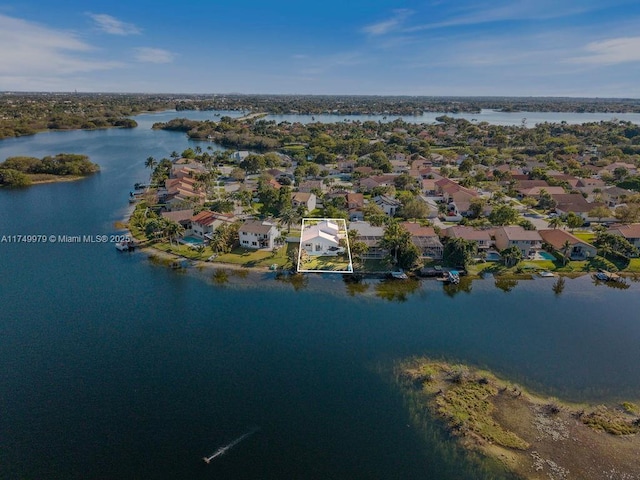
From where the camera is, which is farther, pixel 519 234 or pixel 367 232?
pixel 367 232

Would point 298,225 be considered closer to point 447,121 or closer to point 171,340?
point 171,340

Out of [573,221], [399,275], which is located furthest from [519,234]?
[399,275]

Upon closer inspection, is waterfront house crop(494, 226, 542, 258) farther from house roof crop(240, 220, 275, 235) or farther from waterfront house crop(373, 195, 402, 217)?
house roof crop(240, 220, 275, 235)

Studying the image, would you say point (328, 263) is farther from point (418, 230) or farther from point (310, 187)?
point (310, 187)

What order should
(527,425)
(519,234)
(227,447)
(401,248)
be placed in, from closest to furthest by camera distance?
(227,447) < (527,425) < (401,248) < (519,234)

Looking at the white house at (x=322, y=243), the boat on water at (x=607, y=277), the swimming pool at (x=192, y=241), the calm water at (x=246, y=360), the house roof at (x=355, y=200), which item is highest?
the house roof at (x=355, y=200)

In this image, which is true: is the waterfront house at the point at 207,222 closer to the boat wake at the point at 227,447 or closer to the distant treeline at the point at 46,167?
the boat wake at the point at 227,447

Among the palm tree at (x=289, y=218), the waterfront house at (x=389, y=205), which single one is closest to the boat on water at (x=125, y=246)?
the palm tree at (x=289, y=218)

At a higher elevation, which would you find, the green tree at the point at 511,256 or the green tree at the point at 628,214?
the green tree at the point at 628,214
